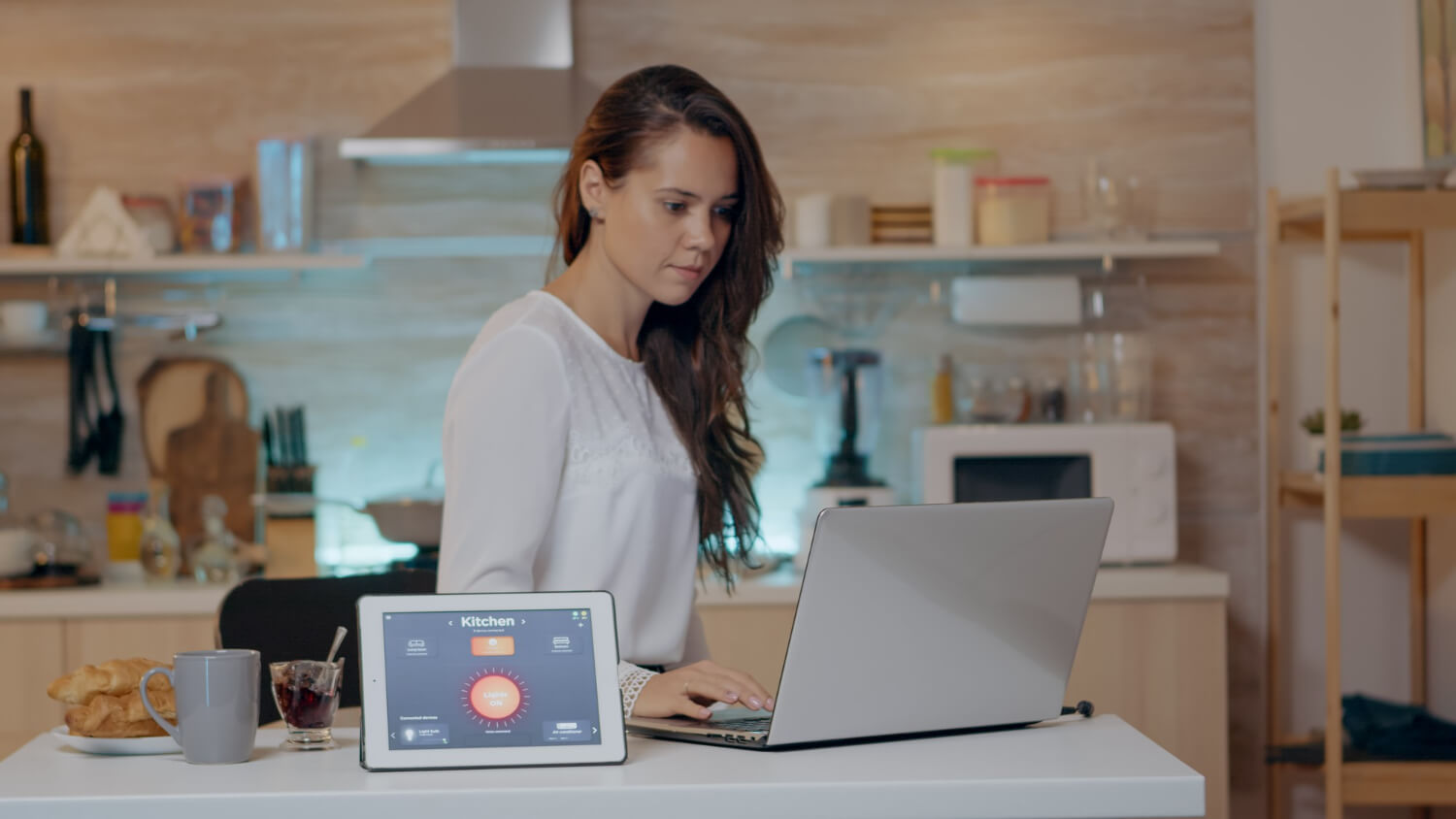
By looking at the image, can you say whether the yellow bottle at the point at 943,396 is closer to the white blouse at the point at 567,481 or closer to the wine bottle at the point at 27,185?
the white blouse at the point at 567,481

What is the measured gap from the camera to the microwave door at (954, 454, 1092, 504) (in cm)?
319

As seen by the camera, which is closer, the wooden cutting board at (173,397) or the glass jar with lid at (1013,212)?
the glass jar with lid at (1013,212)

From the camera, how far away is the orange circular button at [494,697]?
1183mm

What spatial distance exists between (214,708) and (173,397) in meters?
2.49

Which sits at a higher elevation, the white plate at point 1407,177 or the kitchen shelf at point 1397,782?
the white plate at point 1407,177

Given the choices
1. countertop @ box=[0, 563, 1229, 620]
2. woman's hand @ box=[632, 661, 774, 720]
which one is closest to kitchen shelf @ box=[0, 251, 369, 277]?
countertop @ box=[0, 563, 1229, 620]

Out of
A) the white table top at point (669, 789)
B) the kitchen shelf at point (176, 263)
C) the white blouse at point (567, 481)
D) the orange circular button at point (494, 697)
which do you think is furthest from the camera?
the kitchen shelf at point (176, 263)

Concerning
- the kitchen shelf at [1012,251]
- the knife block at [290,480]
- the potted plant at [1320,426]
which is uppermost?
the kitchen shelf at [1012,251]

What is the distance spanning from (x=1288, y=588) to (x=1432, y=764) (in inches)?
24.8

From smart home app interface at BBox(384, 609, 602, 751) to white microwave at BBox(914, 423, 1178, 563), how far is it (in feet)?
6.66

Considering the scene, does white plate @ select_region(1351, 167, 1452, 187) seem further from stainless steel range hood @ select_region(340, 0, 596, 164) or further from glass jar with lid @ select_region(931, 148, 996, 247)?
stainless steel range hood @ select_region(340, 0, 596, 164)

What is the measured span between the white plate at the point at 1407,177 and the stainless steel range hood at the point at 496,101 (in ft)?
5.60

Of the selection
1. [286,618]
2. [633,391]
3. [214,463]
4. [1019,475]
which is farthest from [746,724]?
[214,463]

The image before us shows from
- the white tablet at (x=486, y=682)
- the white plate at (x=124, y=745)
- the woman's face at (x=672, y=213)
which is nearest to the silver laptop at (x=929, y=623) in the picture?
the white tablet at (x=486, y=682)
